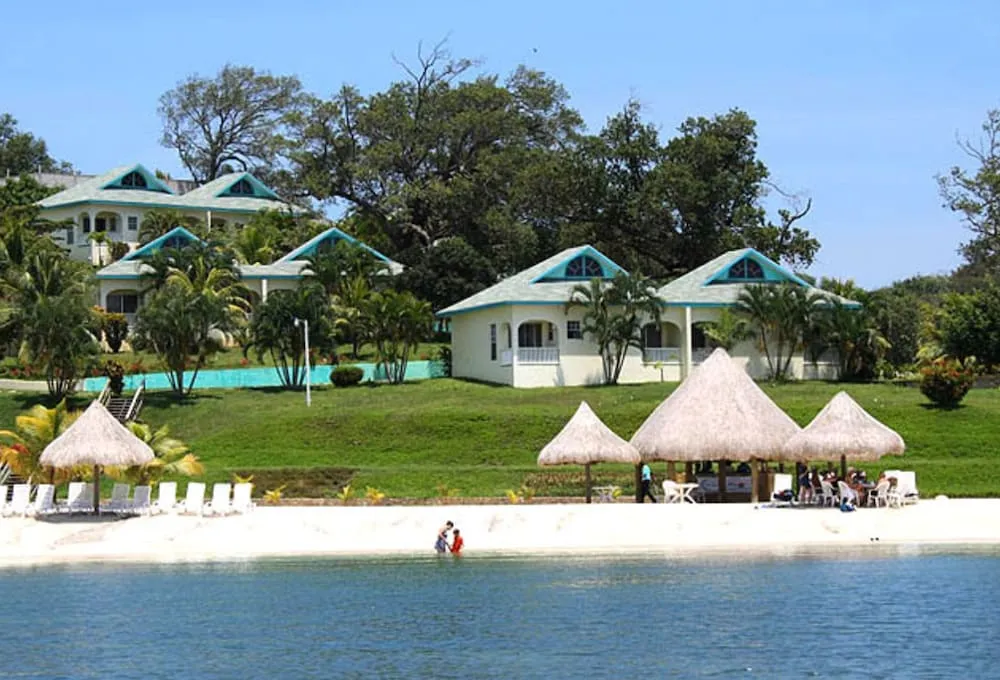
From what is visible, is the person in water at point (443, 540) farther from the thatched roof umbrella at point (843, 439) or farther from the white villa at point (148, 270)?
the white villa at point (148, 270)

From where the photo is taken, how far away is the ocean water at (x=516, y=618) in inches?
886

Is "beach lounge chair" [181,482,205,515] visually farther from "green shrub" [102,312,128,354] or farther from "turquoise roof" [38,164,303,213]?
"turquoise roof" [38,164,303,213]

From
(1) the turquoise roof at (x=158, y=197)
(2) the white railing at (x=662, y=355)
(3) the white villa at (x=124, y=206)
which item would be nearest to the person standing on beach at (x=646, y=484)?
(2) the white railing at (x=662, y=355)

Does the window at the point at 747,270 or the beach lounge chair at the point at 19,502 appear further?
the window at the point at 747,270

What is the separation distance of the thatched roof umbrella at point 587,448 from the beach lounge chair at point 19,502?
→ 37.2ft

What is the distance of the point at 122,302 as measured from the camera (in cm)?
7419

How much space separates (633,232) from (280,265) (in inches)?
637

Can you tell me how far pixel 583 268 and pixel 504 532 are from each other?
28.7 m

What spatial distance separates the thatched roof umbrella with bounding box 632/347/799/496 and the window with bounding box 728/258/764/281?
2484 centimetres

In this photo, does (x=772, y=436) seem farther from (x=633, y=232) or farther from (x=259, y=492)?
(x=633, y=232)

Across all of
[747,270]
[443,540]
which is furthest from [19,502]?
Result: [747,270]

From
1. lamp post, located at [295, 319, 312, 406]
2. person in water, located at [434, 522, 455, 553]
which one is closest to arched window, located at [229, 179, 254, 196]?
lamp post, located at [295, 319, 312, 406]

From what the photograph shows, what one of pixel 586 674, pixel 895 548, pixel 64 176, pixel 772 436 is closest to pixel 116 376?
pixel 772 436

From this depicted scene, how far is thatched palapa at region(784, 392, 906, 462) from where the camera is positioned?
35688mm
